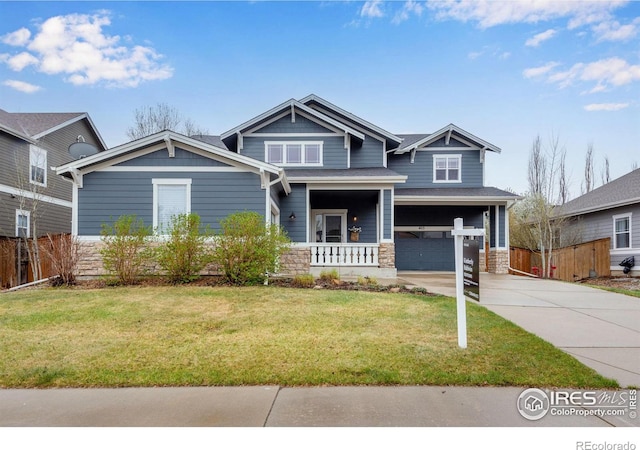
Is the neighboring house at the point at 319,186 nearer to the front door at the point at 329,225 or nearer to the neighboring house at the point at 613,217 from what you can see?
the front door at the point at 329,225

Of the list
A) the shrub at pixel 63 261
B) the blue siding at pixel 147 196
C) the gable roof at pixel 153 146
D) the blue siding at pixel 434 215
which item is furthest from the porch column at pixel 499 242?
the shrub at pixel 63 261

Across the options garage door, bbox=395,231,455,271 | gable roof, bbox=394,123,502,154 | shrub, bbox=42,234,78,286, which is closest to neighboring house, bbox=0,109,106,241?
shrub, bbox=42,234,78,286

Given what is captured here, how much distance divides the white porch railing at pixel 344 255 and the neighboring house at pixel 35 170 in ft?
37.2

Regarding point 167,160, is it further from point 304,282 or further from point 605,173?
point 605,173

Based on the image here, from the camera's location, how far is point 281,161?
15023 millimetres

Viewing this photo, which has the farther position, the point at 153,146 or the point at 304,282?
the point at 153,146

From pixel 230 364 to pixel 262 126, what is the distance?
12.3 m

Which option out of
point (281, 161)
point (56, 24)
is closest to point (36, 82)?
point (56, 24)

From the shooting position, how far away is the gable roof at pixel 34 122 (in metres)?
15.7

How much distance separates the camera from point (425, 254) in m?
16.6

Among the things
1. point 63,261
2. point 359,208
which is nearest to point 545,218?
point 359,208

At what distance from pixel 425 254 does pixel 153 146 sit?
38.9 ft

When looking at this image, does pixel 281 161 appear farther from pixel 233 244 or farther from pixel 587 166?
pixel 587 166

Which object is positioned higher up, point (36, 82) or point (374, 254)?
point (36, 82)
